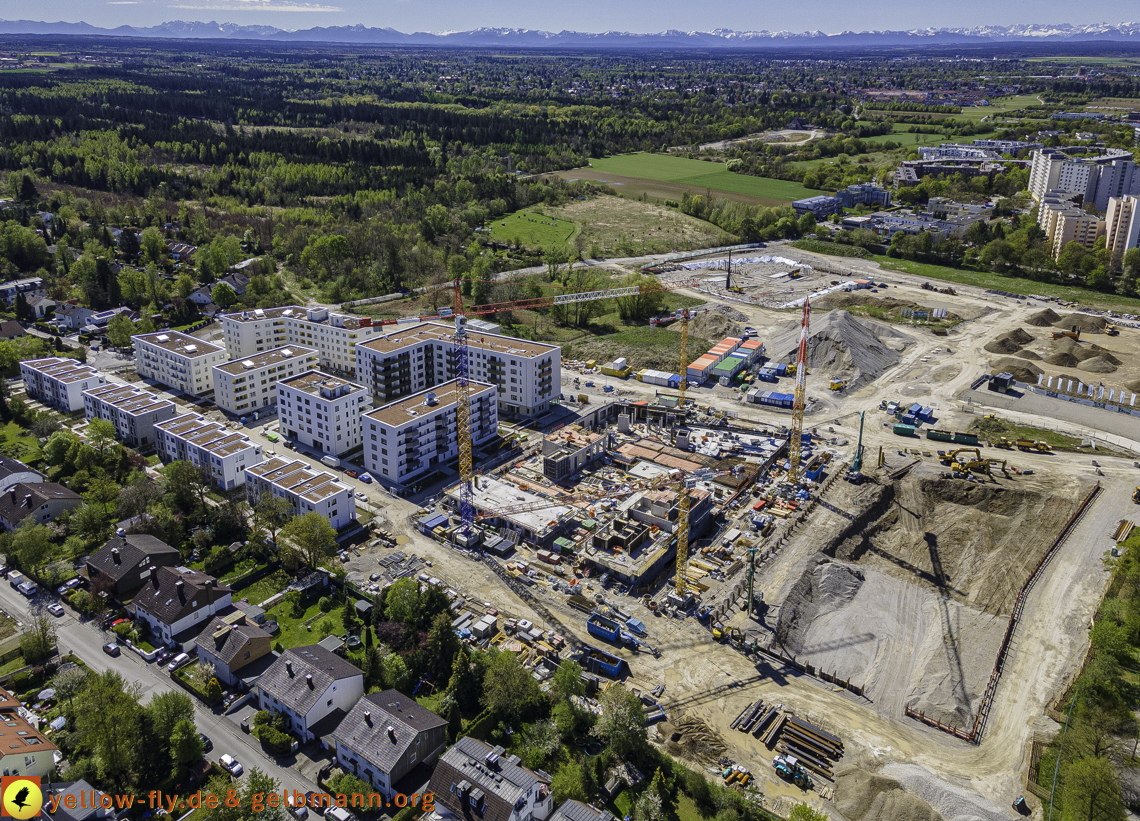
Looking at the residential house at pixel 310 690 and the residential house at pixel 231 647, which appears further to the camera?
the residential house at pixel 231 647

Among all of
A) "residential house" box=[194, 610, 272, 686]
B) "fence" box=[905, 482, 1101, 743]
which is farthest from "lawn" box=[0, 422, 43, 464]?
"fence" box=[905, 482, 1101, 743]

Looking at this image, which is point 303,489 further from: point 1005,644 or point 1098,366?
point 1098,366

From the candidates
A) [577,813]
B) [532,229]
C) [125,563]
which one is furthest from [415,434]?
[532,229]

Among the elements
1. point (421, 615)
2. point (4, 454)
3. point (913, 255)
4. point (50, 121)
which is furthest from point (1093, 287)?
point (50, 121)

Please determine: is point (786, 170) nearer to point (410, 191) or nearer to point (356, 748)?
point (410, 191)

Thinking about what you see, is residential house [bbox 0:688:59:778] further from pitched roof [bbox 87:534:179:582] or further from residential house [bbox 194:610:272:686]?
pitched roof [bbox 87:534:179:582]

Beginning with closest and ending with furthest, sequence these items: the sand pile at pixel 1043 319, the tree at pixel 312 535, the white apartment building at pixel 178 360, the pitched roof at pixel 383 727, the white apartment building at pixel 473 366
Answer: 1. the pitched roof at pixel 383 727
2. the tree at pixel 312 535
3. the white apartment building at pixel 473 366
4. the white apartment building at pixel 178 360
5. the sand pile at pixel 1043 319

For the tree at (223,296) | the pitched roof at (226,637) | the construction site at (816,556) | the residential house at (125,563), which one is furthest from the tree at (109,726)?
the tree at (223,296)

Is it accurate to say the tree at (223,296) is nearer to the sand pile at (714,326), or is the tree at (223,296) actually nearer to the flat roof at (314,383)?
the flat roof at (314,383)
